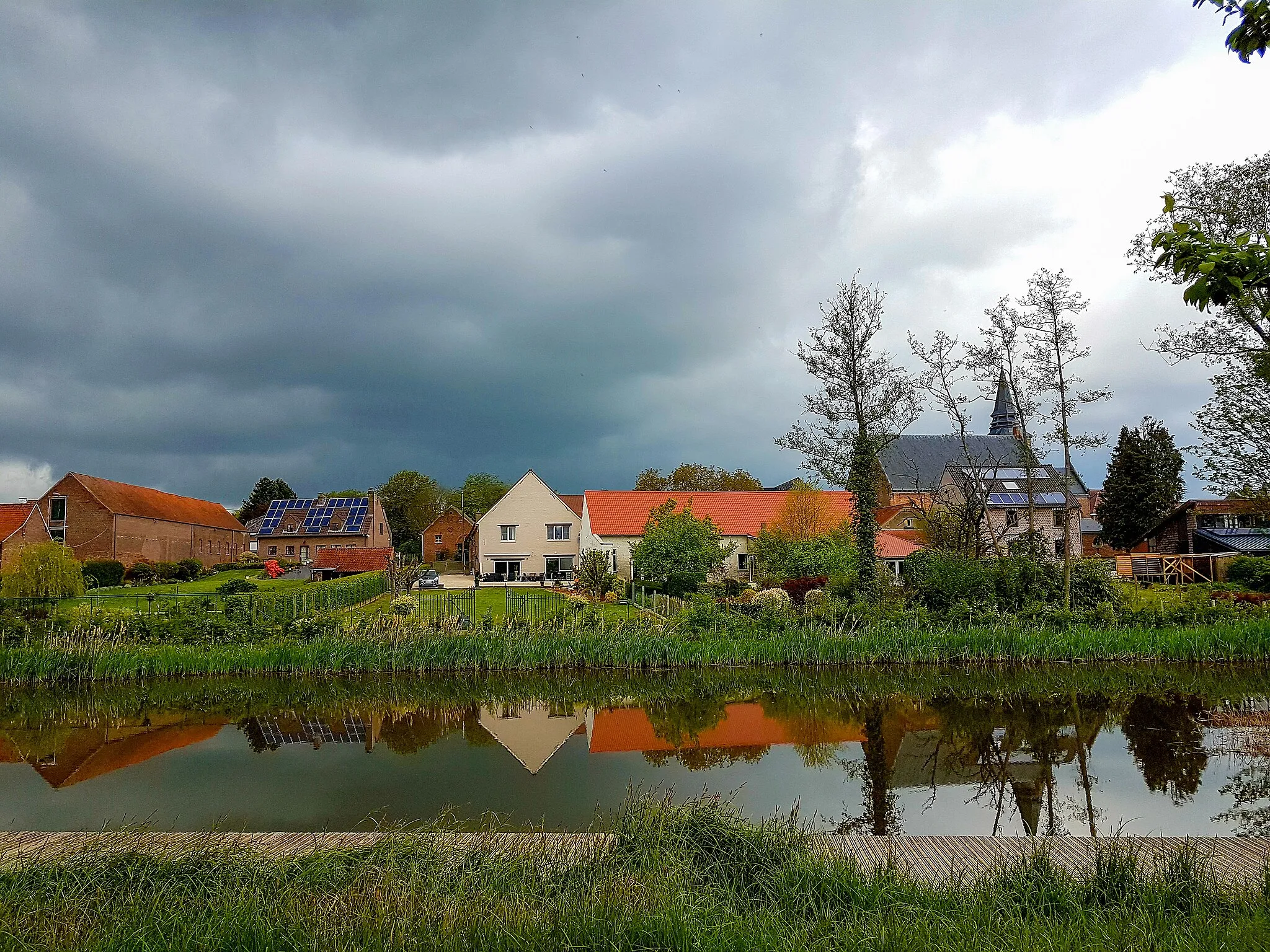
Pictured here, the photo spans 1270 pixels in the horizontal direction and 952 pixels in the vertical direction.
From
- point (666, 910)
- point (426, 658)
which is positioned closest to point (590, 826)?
point (666, 910)

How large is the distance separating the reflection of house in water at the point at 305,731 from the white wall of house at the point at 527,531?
3109cm

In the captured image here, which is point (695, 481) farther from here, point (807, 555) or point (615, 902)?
point (615, 902)

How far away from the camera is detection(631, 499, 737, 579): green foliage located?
102 ft

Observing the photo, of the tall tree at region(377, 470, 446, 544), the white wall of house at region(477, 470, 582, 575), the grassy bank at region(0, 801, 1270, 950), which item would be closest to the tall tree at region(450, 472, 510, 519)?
the tall tree at region(377, 470, 446, 544)

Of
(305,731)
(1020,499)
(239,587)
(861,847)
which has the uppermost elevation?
(1020,499)

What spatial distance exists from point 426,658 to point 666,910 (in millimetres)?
13434

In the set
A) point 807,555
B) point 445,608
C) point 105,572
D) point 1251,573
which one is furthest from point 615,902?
point 105,572

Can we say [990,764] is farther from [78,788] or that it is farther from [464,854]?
[78,788]

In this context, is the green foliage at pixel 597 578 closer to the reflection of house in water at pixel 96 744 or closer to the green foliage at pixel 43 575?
the green foliage at pixel 43 575

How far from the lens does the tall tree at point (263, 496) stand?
91.1 m

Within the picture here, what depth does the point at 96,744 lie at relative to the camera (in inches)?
444

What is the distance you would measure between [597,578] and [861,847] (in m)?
25.2

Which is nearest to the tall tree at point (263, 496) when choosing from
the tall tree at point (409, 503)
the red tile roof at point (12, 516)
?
the tall tree at point (409, 503)

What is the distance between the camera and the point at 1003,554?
22.5 m
